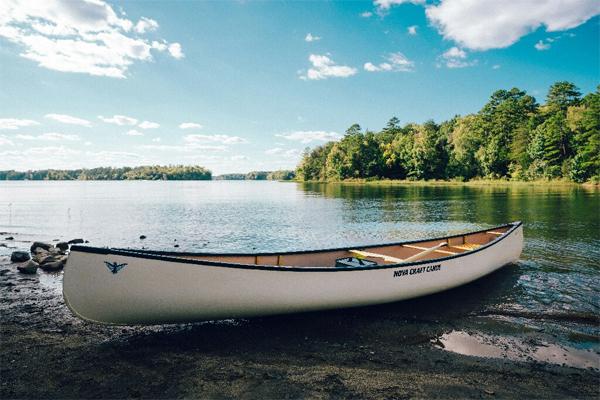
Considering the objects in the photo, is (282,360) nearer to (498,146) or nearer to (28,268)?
(28,268)

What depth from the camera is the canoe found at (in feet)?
20.4

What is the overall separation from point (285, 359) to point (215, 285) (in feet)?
6.11

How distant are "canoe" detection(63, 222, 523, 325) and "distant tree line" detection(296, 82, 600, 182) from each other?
69253 millimetres

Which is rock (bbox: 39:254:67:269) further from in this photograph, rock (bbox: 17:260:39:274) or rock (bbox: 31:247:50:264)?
rock (bbox: 17:260:39:274)

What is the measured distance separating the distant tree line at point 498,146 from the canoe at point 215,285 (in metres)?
69.3

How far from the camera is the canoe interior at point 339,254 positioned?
862 centimetres

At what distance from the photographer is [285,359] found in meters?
6.38

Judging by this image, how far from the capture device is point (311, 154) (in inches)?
6004

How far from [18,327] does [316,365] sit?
21.1 feet

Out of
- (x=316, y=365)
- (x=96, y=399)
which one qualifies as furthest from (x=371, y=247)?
(x=96, y=399)

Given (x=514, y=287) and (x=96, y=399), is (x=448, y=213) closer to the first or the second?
(x=514, y=287)

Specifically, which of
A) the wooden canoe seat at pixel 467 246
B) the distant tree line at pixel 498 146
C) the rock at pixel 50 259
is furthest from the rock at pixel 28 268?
the distant tree line at pixel 498 146

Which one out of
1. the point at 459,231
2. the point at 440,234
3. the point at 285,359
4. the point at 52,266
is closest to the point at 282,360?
the point at 285,359

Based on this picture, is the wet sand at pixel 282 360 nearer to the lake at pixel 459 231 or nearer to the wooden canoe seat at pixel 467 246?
the lake at pixel 459 231
